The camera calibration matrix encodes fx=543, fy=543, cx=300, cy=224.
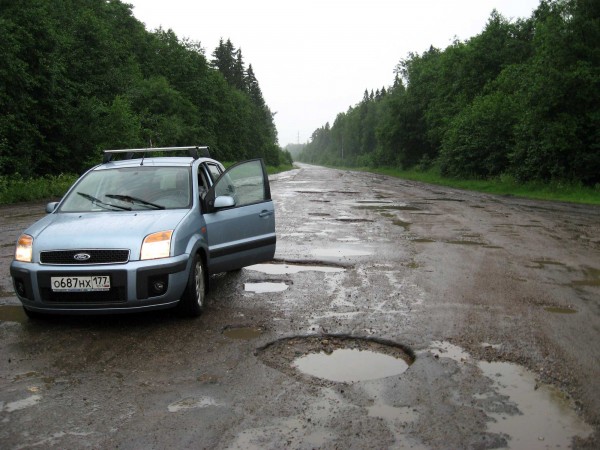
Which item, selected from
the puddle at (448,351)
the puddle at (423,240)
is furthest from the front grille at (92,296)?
the puddle at (423,240)

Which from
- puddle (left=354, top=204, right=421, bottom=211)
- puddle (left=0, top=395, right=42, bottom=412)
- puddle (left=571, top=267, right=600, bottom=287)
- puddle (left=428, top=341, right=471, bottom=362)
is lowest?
puddle (left=354, top=204, right=421, bottom=211)

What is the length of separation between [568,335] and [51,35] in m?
28.2

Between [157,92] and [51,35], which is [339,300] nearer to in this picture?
[51,35]

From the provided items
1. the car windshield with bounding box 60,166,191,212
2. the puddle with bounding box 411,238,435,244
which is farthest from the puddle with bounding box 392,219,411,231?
the car windshield with bounding box 60,166,191,212

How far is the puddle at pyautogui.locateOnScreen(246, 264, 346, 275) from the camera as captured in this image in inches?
300

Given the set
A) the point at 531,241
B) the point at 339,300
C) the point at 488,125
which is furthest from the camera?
the point at 488,125

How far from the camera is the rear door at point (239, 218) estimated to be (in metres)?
6.14

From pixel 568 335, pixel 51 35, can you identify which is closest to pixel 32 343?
pixel 568 335

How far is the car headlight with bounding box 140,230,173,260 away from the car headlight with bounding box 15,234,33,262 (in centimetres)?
108

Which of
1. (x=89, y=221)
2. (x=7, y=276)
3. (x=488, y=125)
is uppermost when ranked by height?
(x=488, y=125)

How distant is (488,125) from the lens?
34.1 m

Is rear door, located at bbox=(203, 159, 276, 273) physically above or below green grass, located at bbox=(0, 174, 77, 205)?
above

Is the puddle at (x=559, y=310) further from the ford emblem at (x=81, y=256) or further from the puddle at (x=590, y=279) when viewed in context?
the ford emblem at (x=81, y=256)

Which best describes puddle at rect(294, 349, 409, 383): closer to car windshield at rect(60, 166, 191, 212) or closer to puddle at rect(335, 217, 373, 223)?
car windshield at rect(60, 166, 191, 212)
